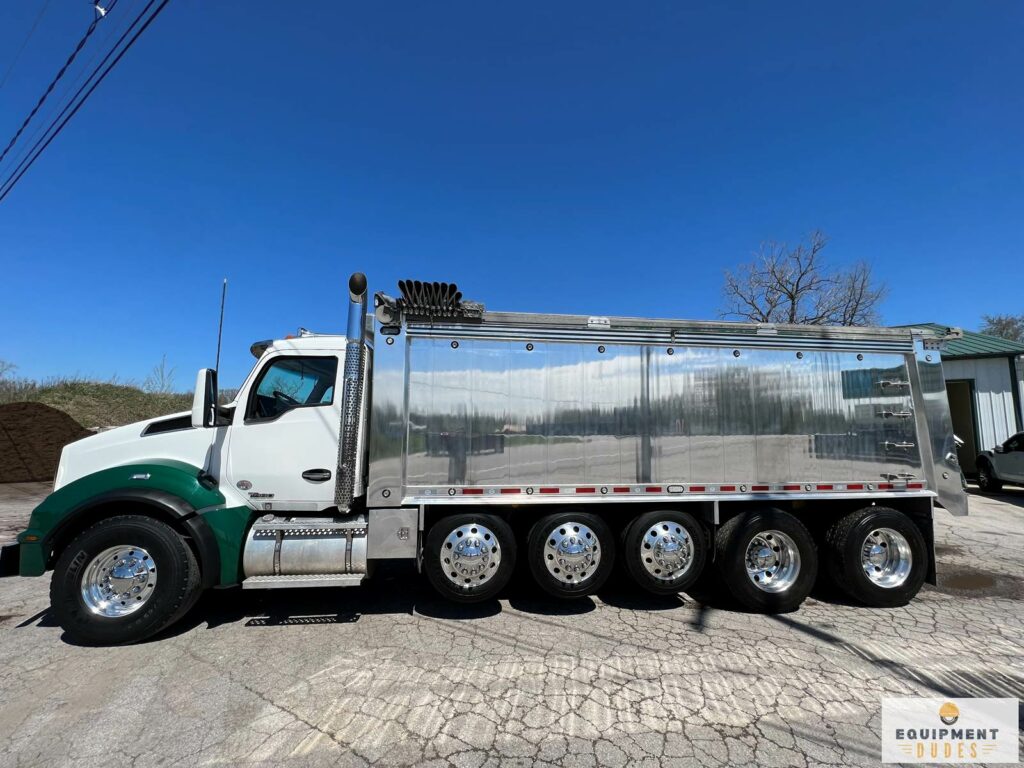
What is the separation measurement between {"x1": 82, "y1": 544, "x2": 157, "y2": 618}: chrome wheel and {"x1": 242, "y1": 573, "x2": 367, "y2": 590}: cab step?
31.7 inches

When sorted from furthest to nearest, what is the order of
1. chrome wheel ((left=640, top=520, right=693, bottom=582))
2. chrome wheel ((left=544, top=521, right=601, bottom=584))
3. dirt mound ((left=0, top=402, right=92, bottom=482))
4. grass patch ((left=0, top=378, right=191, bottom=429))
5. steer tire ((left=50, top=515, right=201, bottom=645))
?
1. grass patch ((left=0, top=378, right=191, bottom=429))
2. dirt mound ((left=0, top=402, right=92, bottom=482))
3. chrome wheel ((left=640, top=520, right=693, bottom=582))
4. chrome wheel ((left=544, top=521, right=601, bottom=584))
5. steer tire ((left=50, top=515, right=201, bottom=645))

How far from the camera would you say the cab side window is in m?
4.65

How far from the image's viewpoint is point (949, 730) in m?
2.82

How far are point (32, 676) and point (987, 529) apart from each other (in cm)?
1327

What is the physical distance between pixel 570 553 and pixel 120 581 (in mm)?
3955

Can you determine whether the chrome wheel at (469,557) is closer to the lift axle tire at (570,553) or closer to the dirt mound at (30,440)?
the lift axle tire at (570,553)

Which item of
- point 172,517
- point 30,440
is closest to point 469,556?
point 172,517

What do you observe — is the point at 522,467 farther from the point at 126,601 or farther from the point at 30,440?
the point at 30,440

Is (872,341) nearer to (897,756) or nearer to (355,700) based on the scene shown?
(897,756)

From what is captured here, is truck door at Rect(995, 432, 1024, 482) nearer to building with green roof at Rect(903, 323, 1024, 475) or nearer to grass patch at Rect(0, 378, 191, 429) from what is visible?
building with green roof at Rect(903, 323, 1024, 475)

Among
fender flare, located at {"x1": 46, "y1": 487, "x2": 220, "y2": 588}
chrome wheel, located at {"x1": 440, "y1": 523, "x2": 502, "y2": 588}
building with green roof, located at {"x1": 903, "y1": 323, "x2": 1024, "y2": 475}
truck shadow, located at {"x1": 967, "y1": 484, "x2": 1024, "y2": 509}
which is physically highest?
building with green roof, located at {"x1": 903, "y1": 323, "x2": 1024, "y2": 475}

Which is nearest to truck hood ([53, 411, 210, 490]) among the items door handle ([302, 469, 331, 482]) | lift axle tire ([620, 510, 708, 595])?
door handle ([302, 469, 331, 482])

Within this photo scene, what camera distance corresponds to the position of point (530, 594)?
500 cm

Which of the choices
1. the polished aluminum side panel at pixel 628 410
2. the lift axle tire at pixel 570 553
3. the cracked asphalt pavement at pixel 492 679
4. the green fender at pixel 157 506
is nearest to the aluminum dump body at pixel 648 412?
the polished aluminum side panel at pixel 628 410
